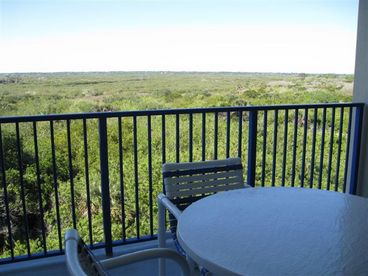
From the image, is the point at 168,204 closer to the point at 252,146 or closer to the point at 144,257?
the point at 144,257

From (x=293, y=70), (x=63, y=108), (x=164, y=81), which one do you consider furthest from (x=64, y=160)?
(x=293, y=70)

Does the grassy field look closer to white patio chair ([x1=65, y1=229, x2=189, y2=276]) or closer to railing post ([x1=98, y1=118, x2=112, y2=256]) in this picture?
railing post ([x1=98, y1=118, x2=112, y2=256])

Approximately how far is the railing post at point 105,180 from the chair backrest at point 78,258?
1.58 m

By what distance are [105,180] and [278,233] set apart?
1635 millimetres

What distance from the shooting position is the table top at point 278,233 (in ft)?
3.59

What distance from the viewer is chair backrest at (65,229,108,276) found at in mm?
868

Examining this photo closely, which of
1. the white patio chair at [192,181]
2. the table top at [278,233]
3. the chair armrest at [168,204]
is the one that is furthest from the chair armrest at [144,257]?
the white patio chair at [192,181]

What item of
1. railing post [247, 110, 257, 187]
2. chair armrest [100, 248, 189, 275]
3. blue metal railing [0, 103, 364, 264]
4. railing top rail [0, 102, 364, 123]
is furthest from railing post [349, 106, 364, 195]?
chair armrest [100, 248, 189, 275]

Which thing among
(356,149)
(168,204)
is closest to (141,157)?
(356,149)

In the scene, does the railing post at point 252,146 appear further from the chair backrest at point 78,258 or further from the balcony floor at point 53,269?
the chair backrest at point 78,258

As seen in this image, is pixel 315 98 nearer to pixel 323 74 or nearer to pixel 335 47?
pixel 323 74

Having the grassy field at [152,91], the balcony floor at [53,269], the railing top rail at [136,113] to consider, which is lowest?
the balcony floor at [53,269]

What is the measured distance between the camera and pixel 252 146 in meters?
3.10

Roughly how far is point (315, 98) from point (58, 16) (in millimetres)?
14737
